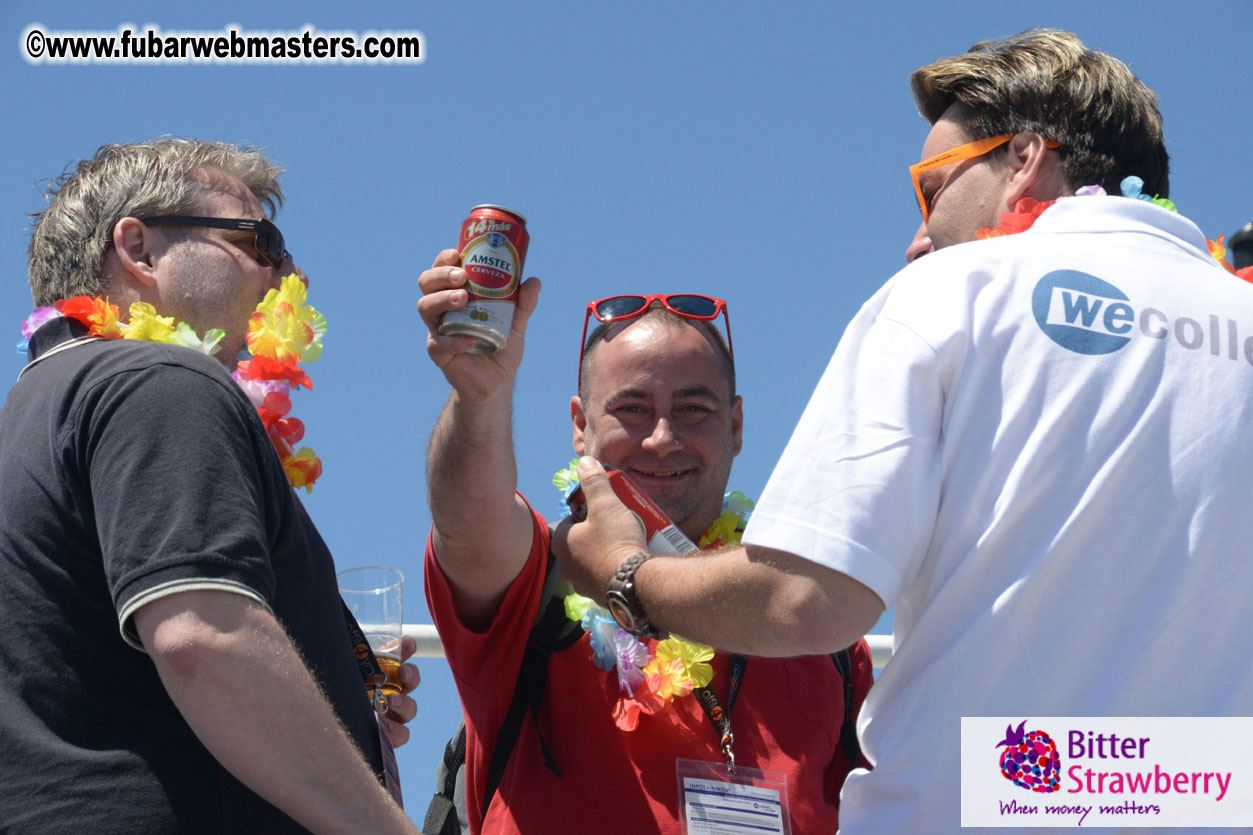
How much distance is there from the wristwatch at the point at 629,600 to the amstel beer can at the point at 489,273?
65cm

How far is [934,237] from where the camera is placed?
A: 2883mm

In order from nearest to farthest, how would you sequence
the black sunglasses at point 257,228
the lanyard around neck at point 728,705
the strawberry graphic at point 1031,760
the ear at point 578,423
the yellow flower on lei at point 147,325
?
1. the strawberry graphic at point 1031,760
2. the yellow flower on lei at point 147,325
3. the black sunglasses at point 257,228
4. the lanyard around neck at point 728,705
5. the ear at point 578,423

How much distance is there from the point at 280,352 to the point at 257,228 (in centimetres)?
35

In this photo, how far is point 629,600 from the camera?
2.38 metres

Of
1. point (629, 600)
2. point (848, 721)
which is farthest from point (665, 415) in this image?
point (629, 600)

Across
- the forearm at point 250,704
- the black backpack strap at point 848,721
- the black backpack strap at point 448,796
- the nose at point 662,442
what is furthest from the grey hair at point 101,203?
the black backpack strap at point 848,721

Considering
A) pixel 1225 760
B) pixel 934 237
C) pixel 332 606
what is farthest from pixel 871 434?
pixel 332 606

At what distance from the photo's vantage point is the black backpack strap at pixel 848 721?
342 centimetres

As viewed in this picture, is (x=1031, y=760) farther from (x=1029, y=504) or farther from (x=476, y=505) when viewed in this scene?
(x=476, y=505)

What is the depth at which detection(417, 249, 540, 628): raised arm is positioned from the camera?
3.06 m

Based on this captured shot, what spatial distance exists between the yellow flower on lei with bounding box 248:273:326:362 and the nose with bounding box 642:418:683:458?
115 cm

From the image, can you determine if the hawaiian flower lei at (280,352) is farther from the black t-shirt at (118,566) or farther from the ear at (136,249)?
the black t-shirt at (118,566)

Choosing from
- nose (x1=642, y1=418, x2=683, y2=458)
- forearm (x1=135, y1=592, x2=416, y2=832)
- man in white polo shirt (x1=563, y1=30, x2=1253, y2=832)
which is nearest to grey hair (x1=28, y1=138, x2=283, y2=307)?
forearm (x1=135, y1=592, x2=416, y2=832)

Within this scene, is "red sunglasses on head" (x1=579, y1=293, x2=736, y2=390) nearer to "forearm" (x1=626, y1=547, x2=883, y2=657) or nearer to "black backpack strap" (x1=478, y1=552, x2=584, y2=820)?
"black backpack strap" (x1=478, y1=552, x2=584, y2=820)
